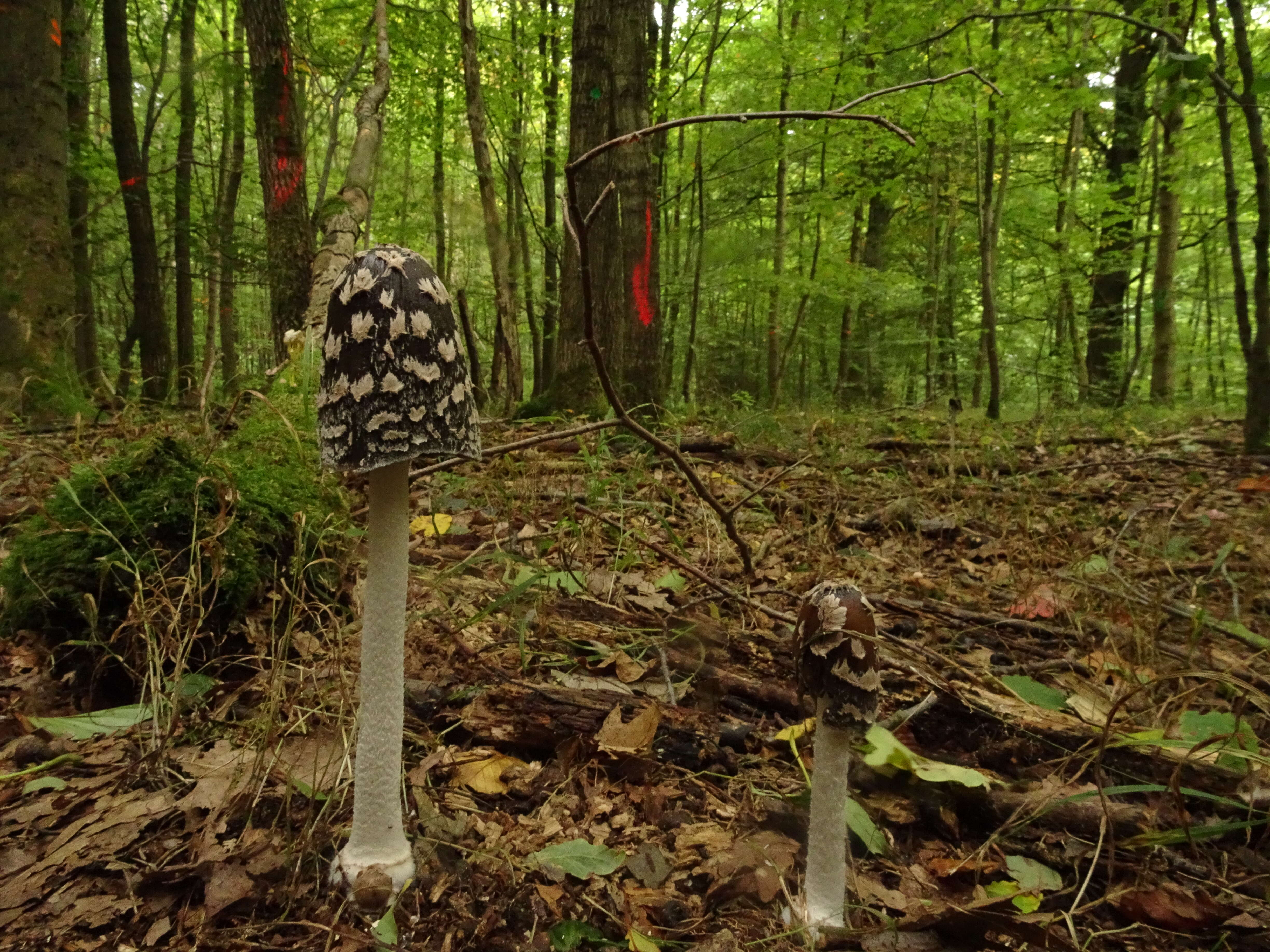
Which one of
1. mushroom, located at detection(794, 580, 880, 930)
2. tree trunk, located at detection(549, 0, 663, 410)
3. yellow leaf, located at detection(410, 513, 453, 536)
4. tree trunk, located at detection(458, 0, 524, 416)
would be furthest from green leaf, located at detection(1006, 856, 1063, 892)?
tree trunk, located at detection(458, 0, 524, 416)

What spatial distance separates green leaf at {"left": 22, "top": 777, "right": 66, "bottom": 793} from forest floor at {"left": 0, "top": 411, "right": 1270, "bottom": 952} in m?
0.01

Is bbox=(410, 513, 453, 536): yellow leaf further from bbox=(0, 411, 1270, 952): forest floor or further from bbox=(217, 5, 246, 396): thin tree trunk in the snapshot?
bbox=(217, 5, 246, 396): thin tree trunk

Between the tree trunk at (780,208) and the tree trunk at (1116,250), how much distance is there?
543 centimetres

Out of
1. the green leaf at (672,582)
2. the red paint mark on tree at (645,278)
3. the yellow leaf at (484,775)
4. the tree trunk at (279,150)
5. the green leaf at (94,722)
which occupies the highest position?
the tree trunk at (279,150)

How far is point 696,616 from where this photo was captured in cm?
333

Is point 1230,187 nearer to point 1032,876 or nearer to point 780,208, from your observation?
point 1032,876

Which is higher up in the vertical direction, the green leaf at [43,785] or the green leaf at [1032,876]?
the green leaf at [43,785]

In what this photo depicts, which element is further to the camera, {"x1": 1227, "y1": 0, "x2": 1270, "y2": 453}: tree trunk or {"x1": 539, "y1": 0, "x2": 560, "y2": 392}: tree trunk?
{"x1": 539, "y1": 0, "x2": 560, "y2": 392}: tree trunk

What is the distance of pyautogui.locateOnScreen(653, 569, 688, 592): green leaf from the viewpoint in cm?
A: 366

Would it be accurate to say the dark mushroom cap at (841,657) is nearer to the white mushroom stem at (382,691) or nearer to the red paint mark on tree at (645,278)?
the white mushroom stem at (382,691)

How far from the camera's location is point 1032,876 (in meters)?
2.06

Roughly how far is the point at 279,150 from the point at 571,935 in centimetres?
802

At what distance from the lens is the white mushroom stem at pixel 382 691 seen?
5.78ft

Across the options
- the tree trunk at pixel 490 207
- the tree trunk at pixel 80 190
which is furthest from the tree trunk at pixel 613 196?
the tree trunk at pixel 80 190
